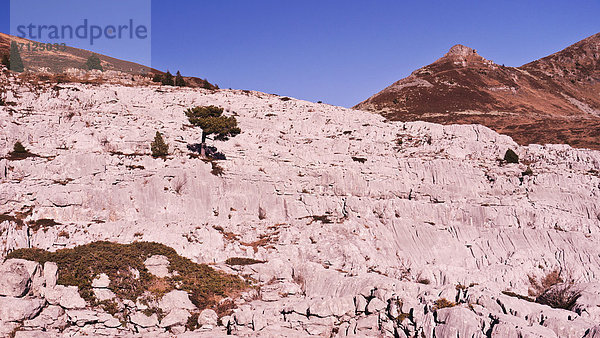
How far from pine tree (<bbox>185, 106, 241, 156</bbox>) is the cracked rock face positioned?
2965mm

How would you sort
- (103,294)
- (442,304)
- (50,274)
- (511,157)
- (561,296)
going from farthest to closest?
1. (511,157)
2. (561,296)
3. (103,294)
4. (50,274)
5. (442,304)

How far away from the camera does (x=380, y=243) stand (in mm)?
42750

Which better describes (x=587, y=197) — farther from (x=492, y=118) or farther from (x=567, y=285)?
(x=492, y=118)

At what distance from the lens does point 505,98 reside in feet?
465

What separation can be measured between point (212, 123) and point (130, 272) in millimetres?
31313

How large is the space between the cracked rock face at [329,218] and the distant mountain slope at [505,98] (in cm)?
3537

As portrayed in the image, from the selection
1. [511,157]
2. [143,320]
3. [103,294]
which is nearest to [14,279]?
[103,294]

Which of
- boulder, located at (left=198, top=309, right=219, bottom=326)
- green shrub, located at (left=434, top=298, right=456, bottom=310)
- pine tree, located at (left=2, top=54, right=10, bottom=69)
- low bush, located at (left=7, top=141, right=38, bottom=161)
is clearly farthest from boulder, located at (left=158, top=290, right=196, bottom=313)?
A: pine tree, located at (left=2, top=54, right=10, bottom=69)

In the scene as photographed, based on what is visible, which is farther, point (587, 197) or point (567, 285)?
point (587, 197)

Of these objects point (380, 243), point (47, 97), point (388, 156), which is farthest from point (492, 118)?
point (47, 97)

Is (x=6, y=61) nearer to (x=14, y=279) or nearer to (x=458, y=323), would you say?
(x=14, y=279)

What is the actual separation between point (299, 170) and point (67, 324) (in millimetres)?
33050

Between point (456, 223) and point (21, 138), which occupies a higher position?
point (21, 138)

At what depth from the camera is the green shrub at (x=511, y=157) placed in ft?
189
